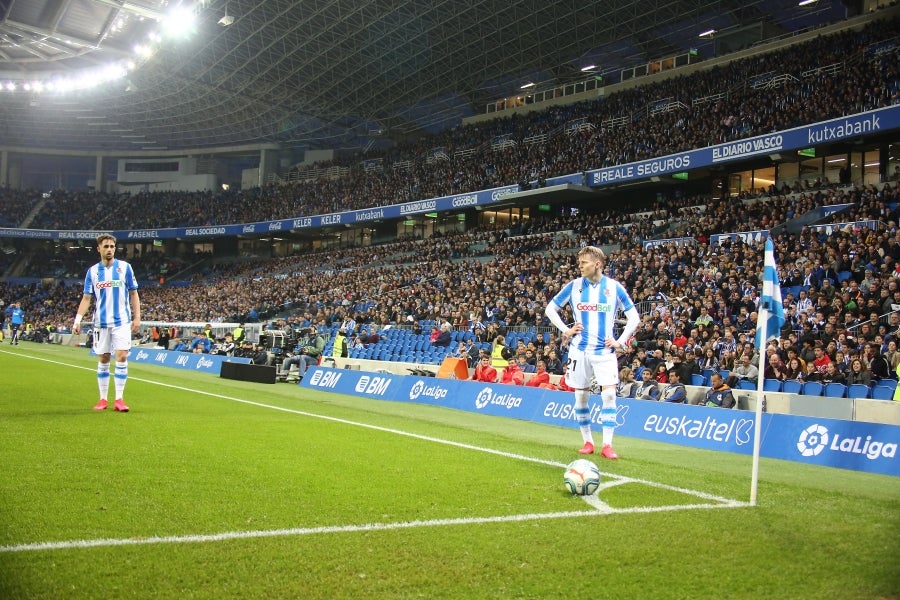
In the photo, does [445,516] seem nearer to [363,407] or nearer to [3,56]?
[363,407]

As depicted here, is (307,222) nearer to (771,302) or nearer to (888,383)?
(888,383)

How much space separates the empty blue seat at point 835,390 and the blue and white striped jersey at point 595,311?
26.1ft

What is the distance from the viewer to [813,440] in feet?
35.4

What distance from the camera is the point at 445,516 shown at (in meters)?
5.71

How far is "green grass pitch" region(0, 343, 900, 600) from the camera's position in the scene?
4.14 meters

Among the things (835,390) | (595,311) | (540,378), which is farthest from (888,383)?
(595,311)

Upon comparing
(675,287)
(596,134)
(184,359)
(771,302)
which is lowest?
(184,359)

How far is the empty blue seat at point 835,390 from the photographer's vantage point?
592 inches

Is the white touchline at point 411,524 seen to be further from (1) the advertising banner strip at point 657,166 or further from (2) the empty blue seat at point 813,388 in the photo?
(1) the advertising banner strip at point 657,166

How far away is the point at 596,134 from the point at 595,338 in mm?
33032

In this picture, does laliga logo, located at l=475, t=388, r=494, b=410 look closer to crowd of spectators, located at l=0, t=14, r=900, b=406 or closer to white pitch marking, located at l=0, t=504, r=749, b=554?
crowd of spectators, located at l=0, t=14, r=900, b=406

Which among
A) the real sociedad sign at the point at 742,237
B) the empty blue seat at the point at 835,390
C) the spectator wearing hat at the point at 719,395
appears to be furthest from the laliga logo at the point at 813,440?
the real sociedad sign at the point at 742,237

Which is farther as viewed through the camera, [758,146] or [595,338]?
[758,146]

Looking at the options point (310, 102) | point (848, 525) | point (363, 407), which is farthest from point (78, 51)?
point (848, 525)
